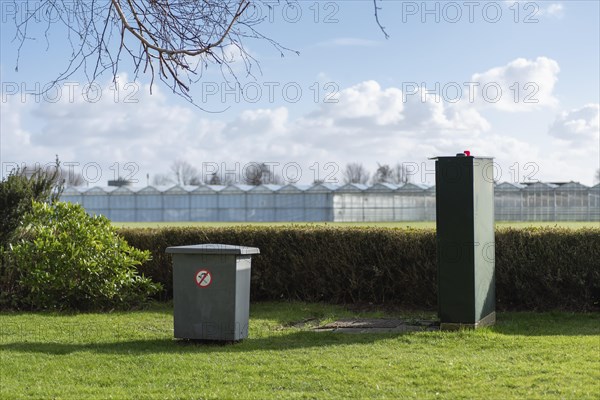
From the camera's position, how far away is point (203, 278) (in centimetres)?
912

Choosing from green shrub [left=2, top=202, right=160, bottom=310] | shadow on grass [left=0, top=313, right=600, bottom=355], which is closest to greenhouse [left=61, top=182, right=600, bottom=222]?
green shrub [left=2, top=202, right=160, bottom=310]

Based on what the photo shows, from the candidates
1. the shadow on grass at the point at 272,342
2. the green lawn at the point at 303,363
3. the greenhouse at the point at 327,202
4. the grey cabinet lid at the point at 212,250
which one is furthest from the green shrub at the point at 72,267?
the greenhouse at the point at 327,202

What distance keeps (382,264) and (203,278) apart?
447 centimetres

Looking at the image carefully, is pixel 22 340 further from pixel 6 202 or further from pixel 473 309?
pixel 473 309

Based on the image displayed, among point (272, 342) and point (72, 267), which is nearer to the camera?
point (272, 342)

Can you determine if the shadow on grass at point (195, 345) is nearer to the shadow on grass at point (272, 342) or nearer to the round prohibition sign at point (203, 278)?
the shadow on grass at point (272, 342)

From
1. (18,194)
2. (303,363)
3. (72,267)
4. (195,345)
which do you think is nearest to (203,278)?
A: (195,345)

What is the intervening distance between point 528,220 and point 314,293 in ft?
120

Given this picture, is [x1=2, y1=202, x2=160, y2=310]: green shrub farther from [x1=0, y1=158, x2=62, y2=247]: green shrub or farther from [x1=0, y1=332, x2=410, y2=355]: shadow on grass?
[x1=0, y1=332, x2=410, y2=355]: shadow on grass

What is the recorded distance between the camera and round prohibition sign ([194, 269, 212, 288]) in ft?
29.9

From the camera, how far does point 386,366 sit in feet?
24.7

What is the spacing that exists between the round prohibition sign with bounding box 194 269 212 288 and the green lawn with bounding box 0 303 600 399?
2.41 feet

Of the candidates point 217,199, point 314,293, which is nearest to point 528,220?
point 217,199

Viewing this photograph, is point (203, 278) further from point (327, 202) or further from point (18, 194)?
point (327, 202)
